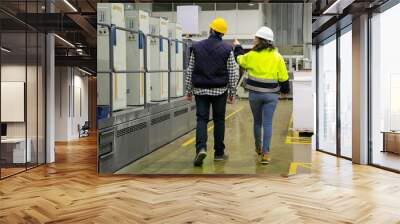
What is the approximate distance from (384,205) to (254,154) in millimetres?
1743

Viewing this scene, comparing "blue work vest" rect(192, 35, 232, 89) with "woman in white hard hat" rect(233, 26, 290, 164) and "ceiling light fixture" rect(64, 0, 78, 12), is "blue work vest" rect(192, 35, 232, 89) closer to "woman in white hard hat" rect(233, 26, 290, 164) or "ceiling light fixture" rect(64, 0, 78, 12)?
"woman in white hard hat" rect(233, 26, 290, 164)

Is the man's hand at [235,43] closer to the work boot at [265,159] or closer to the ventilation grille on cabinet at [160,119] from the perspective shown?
the ventilation grille on cabinet at [160,119]

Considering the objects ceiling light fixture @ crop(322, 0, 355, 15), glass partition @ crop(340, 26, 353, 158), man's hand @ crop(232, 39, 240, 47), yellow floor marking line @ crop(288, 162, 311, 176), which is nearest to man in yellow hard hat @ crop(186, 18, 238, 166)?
man's hand @ crop(232, 39, 240, 47)

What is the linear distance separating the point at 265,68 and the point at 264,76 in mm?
87

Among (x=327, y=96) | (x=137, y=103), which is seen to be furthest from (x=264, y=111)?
(x=327, y=96)

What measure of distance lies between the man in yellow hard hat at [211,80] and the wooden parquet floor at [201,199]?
1.81 ft

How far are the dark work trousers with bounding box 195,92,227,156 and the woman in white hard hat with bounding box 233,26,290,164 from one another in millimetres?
353

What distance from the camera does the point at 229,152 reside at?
503 cm

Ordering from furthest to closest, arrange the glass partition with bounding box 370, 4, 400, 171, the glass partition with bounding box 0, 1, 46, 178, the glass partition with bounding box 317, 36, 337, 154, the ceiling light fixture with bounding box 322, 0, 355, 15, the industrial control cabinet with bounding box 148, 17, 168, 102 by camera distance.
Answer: the glass partition with bounding box 317, 36, 337, 154
the glass partition with bounding box 0, 1, 46, 178
the glass partition with bounding box 370, 4, 400, 171
the ceiling light fixture with bounding box 322, 0, 355, 15
the industrial control cabinet with bounding box 148, 17, 168, 102

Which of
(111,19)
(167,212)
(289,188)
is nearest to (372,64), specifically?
(289,188)

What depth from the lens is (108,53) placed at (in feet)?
16.1

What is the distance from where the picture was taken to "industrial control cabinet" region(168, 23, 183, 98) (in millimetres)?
5074

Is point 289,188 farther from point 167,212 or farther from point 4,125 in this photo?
point 4,125

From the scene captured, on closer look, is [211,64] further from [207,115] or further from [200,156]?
[200,156]
